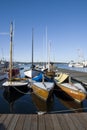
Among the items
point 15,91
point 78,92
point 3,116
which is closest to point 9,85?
point 15,91

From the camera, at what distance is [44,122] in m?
8.10

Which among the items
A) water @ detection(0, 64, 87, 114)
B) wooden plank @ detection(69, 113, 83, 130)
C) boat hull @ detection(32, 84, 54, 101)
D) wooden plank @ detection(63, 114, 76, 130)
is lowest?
water @ detection(0, 64, 87, 114)

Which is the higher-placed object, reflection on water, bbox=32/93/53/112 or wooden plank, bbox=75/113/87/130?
wooden plank, bbox=75/113/87/130

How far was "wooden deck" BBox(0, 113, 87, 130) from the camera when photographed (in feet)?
24.5

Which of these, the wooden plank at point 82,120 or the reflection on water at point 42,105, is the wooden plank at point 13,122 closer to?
the wooden plank at point 82,120

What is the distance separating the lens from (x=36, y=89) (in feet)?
57.1

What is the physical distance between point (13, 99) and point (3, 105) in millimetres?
2118

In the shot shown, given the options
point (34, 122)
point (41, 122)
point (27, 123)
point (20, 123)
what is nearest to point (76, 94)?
point (41, 122)

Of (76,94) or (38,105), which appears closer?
(38,105)

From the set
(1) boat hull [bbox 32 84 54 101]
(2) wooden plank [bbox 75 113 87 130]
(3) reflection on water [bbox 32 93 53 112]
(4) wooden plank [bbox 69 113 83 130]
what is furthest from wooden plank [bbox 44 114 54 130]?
(1) boat hull [bbox 32 84 54 101]

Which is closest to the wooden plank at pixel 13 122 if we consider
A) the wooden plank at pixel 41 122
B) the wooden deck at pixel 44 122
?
the wooden deck at pixel 44 122

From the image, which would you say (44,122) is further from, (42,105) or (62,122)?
(42,105)

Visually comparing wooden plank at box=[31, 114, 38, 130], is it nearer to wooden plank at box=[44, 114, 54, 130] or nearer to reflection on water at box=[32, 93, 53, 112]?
wooden plank at box=[44, 114, 54, 130]

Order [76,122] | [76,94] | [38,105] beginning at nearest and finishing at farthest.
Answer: [76,122] → [38,105] → [76,94]
